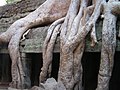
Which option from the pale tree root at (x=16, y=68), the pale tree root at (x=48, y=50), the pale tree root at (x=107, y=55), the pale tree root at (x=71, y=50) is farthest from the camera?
the pale tree root at (x=16, y=68)

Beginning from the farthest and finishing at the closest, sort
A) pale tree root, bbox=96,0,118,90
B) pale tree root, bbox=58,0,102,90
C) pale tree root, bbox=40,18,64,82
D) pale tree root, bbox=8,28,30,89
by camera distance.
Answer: pale tree root, bbox=8,28,30,89
pale tree root, bbox=40,18,64,82
pale tree root, bbox=58,0,102,90
pale tree root, bbox=96,0,118,90

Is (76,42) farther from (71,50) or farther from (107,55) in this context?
(107,55)

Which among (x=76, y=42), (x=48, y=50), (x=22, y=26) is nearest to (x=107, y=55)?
(x=76, y=42)

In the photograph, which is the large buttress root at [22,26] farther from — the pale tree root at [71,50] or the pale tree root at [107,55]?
the pale tree root at [107,55]

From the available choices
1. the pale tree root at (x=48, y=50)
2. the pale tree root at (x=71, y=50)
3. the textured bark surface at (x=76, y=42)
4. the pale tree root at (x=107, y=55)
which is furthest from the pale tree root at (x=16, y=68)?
the pale tree root at (x=107, y=55)

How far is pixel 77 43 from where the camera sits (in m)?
5.38

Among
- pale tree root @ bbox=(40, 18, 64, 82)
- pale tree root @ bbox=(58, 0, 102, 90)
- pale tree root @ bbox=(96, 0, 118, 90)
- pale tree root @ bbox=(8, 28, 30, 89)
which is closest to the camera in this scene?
pale tree root @ bbox=(96, 0, 118, 90)

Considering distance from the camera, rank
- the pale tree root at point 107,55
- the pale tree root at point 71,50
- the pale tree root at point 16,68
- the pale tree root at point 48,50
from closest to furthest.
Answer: the pale tree root at point 107,55 < the pale tree root at point 71,50 < the pale tree root at point 48,50 < the pale tree root at point 16,68

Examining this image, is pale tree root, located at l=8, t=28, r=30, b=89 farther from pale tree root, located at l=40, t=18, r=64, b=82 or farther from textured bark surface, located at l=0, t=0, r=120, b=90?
pale tree root, located at l=40, t=18, r=64, b=82

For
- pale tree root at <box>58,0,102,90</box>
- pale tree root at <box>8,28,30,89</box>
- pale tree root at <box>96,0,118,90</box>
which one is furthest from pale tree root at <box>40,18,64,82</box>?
pale tree root at <box>96,0,118,90</box>

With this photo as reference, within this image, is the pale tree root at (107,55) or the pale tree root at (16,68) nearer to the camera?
the pale tree root at (107,55)

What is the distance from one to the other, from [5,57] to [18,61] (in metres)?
1.88

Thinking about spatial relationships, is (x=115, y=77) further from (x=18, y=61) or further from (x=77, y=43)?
(x=18, y=61)

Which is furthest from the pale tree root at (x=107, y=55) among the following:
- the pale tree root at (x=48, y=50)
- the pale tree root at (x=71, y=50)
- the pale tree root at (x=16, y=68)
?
the pale tree root at (x=16, y=68)
